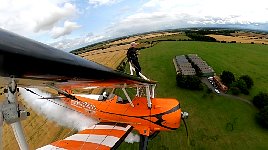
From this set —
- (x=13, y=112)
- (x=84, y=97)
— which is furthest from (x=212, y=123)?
(x=13, y=112)

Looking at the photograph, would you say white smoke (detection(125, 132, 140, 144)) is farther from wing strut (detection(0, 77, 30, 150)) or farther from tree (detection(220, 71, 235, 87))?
tree (detection(220, 71, 235, 87))

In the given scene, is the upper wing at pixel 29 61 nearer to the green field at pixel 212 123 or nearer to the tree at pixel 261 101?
the green field at pixel 212 123

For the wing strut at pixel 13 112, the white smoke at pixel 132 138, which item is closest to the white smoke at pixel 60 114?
the white smoke at pixel 132 138

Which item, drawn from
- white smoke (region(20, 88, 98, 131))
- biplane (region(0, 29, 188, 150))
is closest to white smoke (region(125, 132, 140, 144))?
white smoke (region(20, 88, 98, 131))

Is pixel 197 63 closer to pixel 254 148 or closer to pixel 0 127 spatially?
pixel 254 148


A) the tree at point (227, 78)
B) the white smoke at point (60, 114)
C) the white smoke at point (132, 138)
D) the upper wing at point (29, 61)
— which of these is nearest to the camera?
the upper wing at point (29, 61)

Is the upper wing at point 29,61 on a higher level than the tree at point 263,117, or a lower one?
higher

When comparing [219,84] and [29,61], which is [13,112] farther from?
[219,84]
